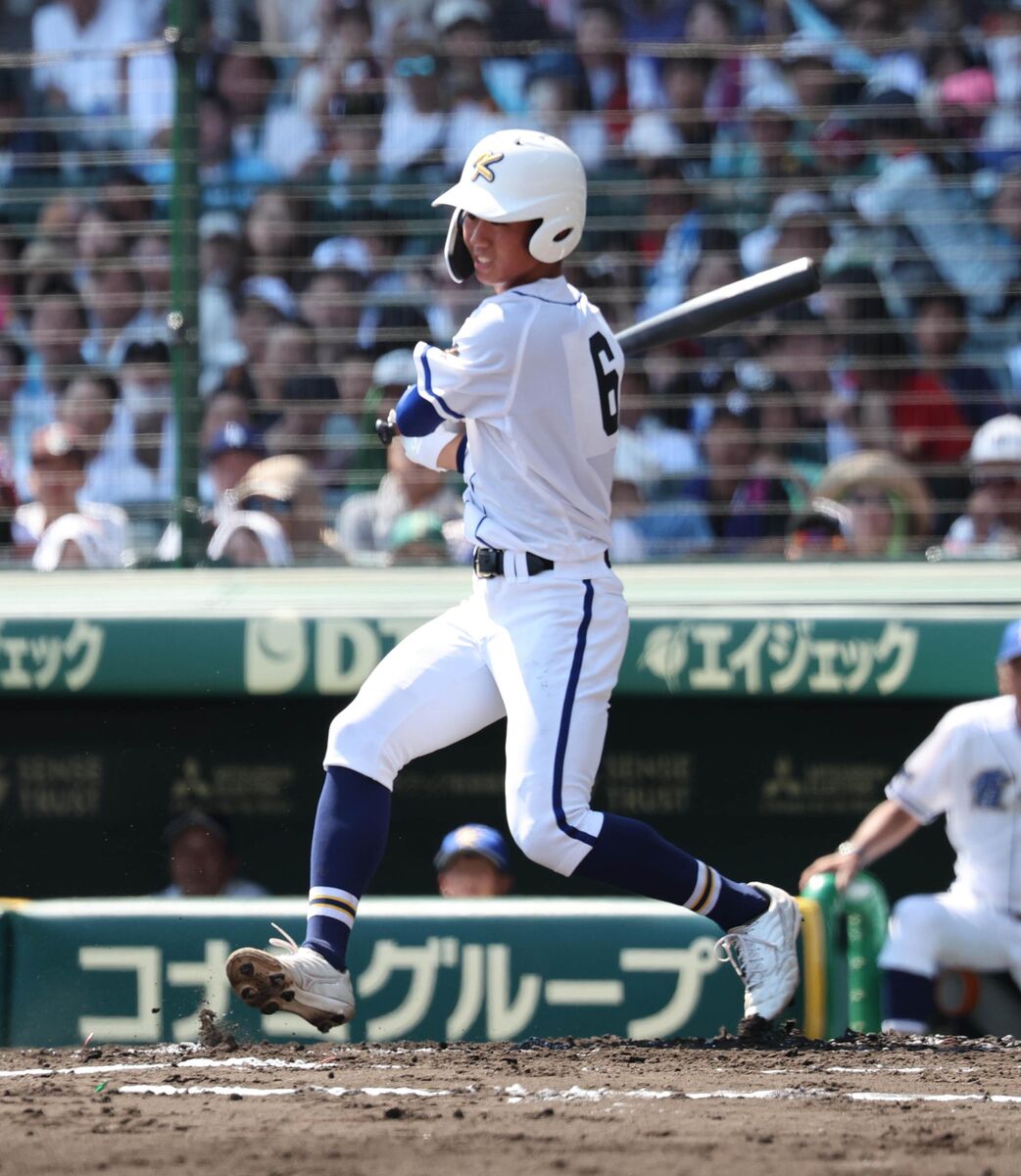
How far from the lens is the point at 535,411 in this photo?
3.95m

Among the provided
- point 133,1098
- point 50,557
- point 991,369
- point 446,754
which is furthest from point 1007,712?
point 50,557

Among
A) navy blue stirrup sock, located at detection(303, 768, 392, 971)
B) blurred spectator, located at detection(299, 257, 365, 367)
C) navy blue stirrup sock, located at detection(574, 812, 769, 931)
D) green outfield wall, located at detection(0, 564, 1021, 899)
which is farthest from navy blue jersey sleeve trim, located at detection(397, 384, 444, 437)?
blurred spectator, located at detection(299, 257, 365, 367)

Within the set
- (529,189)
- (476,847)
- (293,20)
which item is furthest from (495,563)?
(293,20)

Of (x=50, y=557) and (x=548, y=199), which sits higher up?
(x=548, y=199)

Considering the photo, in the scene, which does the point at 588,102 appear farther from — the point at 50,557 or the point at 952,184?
the point at 50,557

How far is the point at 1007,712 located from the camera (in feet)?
16.9

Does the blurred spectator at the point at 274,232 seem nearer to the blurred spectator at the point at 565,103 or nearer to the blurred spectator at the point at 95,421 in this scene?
the blurred spectator at the point at 95,421

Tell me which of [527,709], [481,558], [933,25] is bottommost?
[527,709]

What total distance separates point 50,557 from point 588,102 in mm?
2399

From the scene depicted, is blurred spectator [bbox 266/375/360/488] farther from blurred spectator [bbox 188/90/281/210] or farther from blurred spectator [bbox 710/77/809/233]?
blurred spectator [bbox 710/77/809/233]

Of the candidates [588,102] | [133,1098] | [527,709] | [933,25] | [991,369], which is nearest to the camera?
[133,1098]

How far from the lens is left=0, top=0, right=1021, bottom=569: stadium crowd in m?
6.14

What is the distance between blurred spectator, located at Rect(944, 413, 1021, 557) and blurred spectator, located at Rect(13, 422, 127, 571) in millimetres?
2703

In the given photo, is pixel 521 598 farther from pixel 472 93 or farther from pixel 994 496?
pixel 472 93
